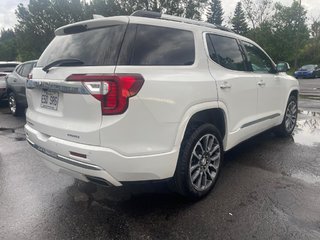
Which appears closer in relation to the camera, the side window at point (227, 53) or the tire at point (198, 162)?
the tire at point (198, 162)

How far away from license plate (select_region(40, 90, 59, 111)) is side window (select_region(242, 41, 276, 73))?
9.01 feet

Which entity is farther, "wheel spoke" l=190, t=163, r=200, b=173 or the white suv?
"wheel spoke" l=190, t=163, r=200, b=173

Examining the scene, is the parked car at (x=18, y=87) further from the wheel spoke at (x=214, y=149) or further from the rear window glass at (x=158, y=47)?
the wheel spoke at (x=214, y=149)

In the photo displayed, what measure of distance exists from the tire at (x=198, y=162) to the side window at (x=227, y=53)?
84cm

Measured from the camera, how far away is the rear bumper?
2391 mm

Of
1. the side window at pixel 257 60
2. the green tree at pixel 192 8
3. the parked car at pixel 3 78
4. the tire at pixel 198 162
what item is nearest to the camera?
the tire at pixel 198 162

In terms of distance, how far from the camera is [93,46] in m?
2.65

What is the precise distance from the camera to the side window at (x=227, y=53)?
3.37 m

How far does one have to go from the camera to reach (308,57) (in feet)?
133

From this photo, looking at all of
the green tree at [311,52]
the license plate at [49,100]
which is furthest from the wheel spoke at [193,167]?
the green tree at [311,52]

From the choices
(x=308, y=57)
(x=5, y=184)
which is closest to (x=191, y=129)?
(x=5, y=184)

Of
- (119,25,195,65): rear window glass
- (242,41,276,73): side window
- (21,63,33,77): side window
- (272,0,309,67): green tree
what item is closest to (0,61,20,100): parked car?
(21,63,33,77): side window

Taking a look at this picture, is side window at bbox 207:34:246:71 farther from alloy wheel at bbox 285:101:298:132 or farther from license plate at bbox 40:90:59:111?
alloy wheel at bbox 285:101:298:132

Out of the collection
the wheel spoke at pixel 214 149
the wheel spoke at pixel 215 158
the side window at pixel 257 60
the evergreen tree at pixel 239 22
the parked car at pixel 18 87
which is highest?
Answer: the evergreen tree at pixel 239 22
